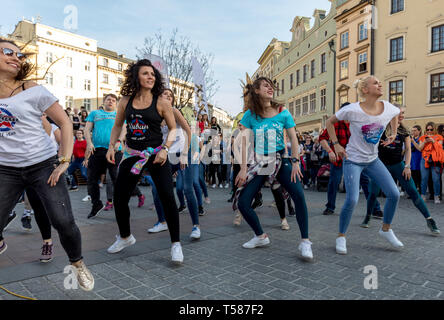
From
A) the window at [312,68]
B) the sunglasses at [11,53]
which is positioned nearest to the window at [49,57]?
the window at [312,68]

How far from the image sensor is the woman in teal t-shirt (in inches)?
147

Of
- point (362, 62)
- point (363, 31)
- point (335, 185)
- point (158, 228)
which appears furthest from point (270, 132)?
point (363, 31)

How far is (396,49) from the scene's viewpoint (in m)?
26.8

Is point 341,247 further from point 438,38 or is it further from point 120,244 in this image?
point 438,38

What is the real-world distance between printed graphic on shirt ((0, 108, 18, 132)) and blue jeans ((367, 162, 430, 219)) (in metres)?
4.96

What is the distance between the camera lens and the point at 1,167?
2533mm

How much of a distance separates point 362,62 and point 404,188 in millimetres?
27916

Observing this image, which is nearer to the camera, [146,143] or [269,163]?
[146,143]

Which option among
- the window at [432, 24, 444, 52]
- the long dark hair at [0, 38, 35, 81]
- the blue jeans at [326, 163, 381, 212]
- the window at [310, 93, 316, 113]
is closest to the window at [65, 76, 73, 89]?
the window at [310, 93, 316, 113]

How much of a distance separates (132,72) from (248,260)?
2.43 m

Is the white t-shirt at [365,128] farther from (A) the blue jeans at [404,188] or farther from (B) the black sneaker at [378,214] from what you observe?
(B) the black sneaker at [378,214]

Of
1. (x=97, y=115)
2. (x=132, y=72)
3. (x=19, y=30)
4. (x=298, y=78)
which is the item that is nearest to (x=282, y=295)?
(x=132, y=72)

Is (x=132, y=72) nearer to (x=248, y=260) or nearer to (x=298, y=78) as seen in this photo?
(x=248, y=260)

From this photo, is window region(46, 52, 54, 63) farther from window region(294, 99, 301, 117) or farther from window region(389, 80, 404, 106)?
window region(389, 80, 404, 106)
